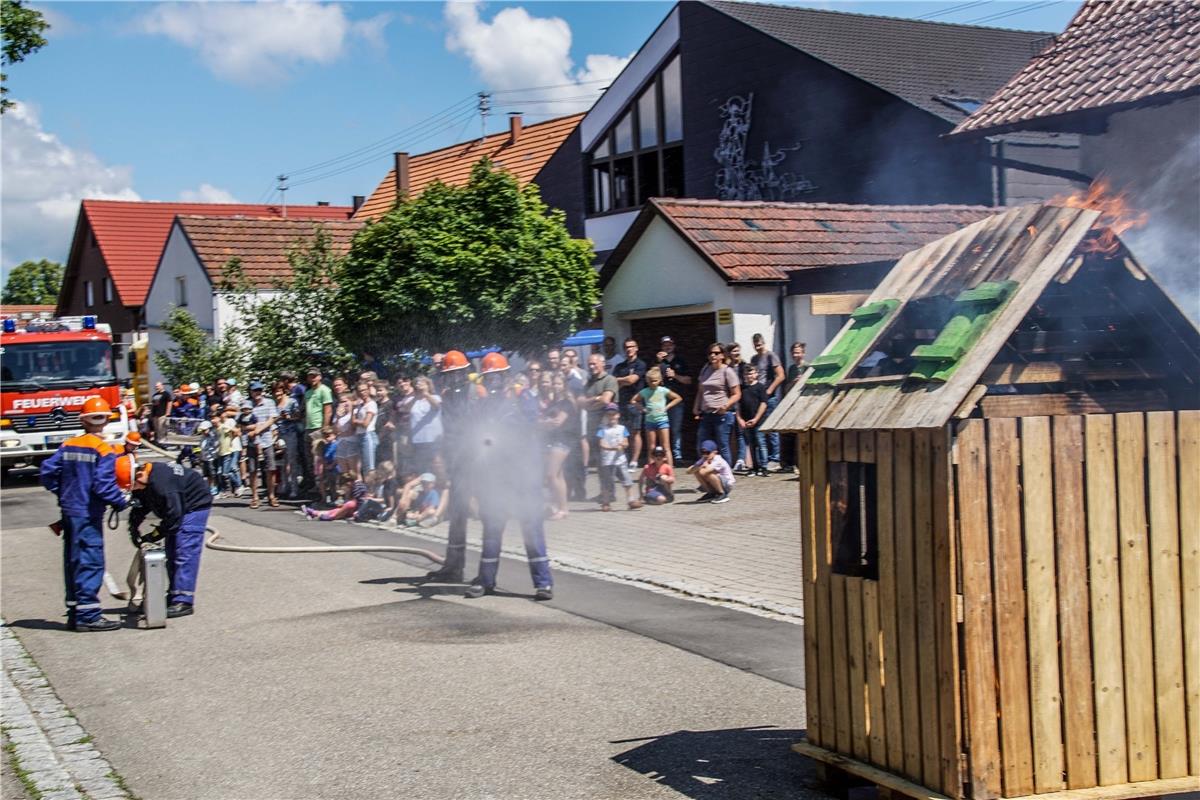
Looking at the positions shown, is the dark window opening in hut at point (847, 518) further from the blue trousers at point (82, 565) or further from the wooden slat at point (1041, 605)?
the blue trousers at point (82, 565)

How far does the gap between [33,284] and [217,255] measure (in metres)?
61.3

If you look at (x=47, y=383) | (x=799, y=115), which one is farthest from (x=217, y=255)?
(x=799, y=115)

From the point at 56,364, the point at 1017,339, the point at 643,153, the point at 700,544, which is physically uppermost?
the point at 643,153

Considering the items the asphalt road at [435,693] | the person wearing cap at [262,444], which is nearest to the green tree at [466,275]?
the person wearing cap at [262,444]

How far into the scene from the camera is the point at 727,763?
5.67m

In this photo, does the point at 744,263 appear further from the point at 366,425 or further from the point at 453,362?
the point at 453,362

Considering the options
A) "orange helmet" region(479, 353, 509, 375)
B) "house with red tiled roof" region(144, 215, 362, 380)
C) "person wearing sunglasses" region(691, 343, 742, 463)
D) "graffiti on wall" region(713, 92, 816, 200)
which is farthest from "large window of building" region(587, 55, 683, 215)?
"orange helmet" region(479, 353, 509, 375)

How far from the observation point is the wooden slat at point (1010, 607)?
4488 mm

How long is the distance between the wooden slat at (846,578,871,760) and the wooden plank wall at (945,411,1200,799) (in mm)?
455

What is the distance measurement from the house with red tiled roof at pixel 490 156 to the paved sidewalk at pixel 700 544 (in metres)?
16.6

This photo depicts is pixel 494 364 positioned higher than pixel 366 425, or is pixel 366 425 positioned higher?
pixel 494 364

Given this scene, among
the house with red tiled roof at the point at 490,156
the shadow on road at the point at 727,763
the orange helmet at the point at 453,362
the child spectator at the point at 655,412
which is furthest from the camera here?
the house with red tiled roof at the point at 490,156

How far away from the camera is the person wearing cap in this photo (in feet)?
61.4

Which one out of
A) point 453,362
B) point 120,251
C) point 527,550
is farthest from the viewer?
point 120,251
